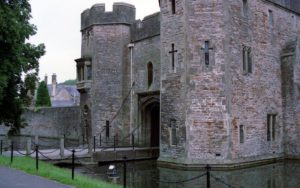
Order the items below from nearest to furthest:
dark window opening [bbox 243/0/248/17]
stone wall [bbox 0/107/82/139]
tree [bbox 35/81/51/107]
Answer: dark window opening [bbox 243/0/248/17]
stone wall [bbox 0/107/82/139]
tree [bbox 35/81/51/107]

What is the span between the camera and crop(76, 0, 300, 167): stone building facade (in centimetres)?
2069

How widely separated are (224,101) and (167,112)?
3.04m

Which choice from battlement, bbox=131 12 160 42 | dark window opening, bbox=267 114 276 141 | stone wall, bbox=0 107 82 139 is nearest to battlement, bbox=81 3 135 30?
battlement, bbox=131 12 160 42

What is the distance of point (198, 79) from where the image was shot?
20.8m

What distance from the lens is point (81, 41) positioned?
31812mm

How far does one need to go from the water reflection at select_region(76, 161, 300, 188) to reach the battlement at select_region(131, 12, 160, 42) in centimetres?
867

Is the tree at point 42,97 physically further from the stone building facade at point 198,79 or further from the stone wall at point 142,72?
the stone wall at point 142,72

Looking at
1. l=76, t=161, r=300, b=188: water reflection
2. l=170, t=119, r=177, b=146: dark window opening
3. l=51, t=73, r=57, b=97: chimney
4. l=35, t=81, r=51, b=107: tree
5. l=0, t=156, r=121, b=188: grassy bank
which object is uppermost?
l=51, t=73, r=57, b=97: chimney

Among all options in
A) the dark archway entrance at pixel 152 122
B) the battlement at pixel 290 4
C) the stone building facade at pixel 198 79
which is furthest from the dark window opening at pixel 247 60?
the dark archway entrance at pixel 152 122

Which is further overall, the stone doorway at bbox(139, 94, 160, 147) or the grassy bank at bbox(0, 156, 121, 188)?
the stone doorway at bbox(139, 94, 160, 147)

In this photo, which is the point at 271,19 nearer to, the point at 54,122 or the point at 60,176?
the point at 60,176

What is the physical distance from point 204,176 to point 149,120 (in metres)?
11.2

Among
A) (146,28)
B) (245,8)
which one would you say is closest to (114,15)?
(146,28)

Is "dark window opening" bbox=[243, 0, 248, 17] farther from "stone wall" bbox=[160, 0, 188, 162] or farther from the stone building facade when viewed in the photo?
"stone wall" bbox=[160, 0, 188, 162]
